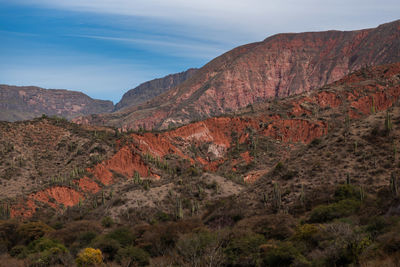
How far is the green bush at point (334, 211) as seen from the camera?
3709cm

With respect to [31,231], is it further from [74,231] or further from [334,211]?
[334,211]

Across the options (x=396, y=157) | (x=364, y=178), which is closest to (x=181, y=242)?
(x=364, y=178)

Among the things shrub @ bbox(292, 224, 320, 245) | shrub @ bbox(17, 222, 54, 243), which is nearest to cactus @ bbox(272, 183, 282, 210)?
shrub @ bbox(292, 224, 320, 245)

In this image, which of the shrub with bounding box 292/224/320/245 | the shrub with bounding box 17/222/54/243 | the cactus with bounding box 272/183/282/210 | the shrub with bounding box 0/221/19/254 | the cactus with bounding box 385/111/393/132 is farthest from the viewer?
the cactus with bounding box 385/111/393/132

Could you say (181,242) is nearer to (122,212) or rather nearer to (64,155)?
(122,212)

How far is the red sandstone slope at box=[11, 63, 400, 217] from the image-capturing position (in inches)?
3482

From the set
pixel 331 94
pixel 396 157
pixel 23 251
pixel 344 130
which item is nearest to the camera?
pixel 23 251

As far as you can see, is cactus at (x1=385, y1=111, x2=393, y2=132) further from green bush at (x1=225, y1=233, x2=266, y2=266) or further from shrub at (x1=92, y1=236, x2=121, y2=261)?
shrub at (x1=92, y1=236, x2=121, y2=261)

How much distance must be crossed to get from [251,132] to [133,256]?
3047 inches

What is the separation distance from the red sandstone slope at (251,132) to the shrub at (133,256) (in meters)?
41.8

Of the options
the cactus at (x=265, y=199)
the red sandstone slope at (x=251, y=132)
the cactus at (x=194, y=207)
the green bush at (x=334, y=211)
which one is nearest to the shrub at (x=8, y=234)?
the cactus at (x=194, y=207)

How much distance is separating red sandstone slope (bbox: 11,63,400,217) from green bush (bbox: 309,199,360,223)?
124 feet

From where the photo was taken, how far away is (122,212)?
55.1 meters

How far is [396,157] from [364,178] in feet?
13.4
